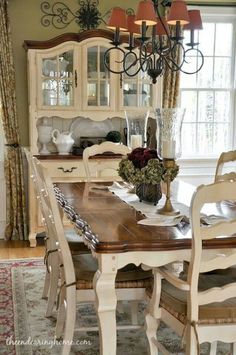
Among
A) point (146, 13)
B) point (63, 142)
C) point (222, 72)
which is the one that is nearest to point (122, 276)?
point (146, 13)

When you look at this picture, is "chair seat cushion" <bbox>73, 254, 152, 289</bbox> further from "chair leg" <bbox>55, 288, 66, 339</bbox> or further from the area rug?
the area rug

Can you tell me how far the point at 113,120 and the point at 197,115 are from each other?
997 mm

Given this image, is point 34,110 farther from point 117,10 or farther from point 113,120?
point 117,10

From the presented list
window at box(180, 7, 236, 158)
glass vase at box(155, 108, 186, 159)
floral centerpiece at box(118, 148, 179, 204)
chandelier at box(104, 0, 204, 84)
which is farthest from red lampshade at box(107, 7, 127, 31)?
window at box(180, 7, 236, 158)

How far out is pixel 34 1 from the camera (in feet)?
16.7

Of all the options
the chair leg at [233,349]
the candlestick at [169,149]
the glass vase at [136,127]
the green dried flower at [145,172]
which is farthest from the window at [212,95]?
the chair leg at [233,349]

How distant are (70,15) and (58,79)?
77cm

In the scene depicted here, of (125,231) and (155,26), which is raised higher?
(155,26)

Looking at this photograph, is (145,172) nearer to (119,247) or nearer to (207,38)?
(119,247)

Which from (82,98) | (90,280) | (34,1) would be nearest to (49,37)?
(34,1)

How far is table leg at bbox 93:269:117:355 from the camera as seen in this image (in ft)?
7.16

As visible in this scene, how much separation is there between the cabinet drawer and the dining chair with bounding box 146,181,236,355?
2683 mm

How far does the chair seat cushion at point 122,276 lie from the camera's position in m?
2.57

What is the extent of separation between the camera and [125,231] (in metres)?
2.34
